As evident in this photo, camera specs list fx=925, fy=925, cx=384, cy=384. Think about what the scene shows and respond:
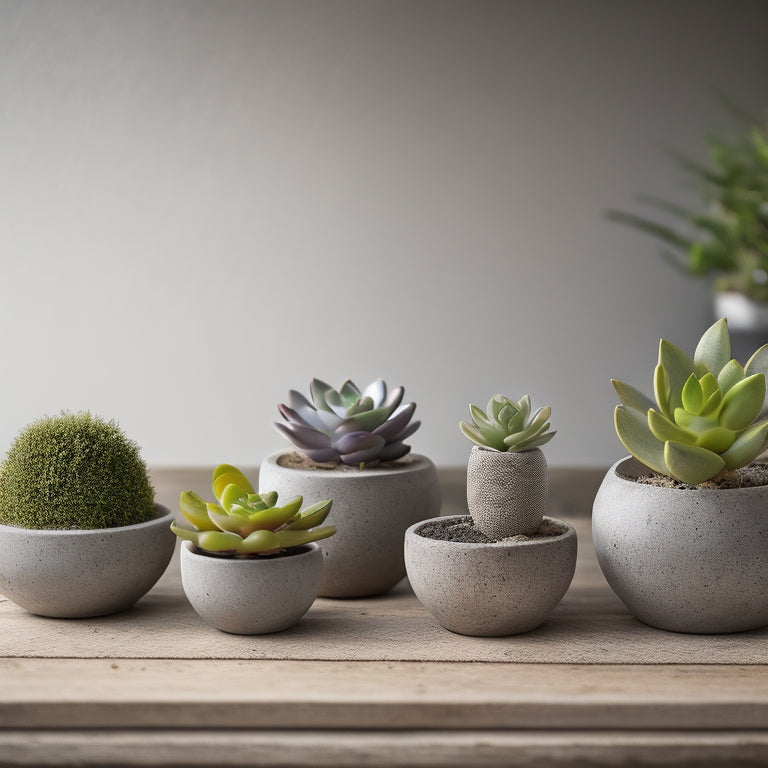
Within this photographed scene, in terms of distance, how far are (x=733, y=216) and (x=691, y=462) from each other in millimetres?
1202

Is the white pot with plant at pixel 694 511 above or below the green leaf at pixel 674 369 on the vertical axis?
below

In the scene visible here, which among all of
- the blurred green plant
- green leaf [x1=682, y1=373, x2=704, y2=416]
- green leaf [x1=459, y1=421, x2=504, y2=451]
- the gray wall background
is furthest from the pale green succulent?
the gray wall background

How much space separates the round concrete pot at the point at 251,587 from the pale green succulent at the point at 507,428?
16cm

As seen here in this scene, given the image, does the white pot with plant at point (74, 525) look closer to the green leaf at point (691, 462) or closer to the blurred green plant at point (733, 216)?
the green leaf at point (691, 462)

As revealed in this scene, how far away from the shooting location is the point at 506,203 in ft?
7.02

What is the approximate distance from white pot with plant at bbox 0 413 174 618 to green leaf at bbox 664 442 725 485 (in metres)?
0.41

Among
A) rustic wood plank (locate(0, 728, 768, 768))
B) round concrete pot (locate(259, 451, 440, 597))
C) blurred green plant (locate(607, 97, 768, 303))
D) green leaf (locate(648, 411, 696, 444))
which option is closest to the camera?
rustic wood plank (locate(0, 728, 768, 768))

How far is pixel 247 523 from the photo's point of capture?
694mm

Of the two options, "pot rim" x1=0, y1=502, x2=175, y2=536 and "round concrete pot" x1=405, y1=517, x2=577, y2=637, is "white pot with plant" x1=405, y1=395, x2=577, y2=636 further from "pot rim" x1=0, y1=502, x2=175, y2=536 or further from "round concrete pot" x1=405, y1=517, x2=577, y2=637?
"pot rim" x1=0, y1=502, x2=175, y2=536

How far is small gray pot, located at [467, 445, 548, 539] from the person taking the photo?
71cm

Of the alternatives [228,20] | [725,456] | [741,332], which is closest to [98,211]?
[228,20]

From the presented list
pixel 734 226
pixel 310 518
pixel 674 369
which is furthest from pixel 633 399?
pixel 734 226

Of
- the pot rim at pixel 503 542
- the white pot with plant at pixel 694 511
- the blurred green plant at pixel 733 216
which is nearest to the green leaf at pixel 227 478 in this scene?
the pot rim at pixel 503 542

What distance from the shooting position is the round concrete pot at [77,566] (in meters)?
0.74
